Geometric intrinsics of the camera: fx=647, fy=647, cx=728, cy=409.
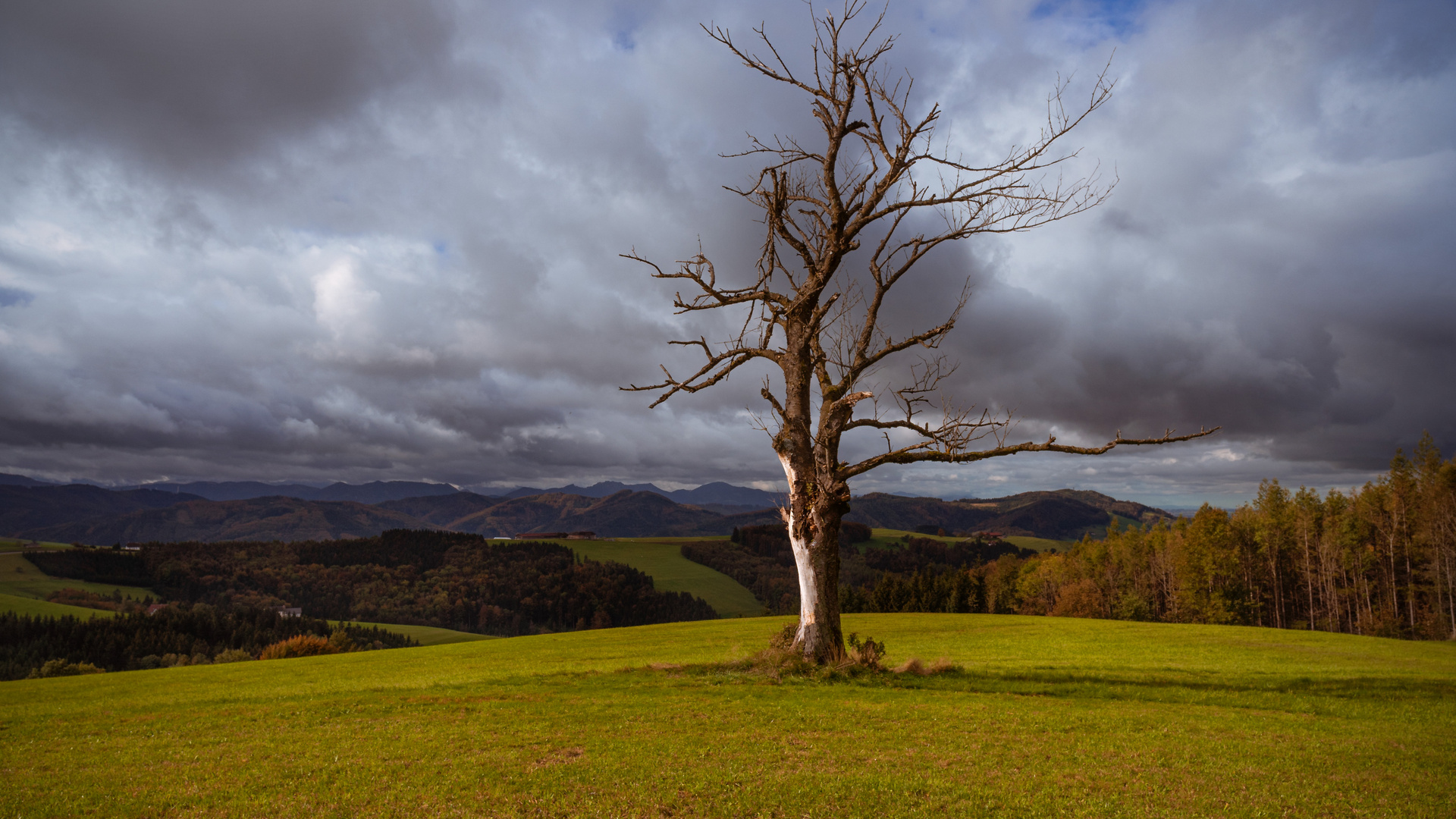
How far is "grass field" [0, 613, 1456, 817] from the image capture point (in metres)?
6.84

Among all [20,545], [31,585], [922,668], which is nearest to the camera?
[922,668]

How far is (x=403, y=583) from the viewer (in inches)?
6629

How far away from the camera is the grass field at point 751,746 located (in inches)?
269

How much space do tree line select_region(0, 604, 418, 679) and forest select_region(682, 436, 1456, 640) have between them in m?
84.0

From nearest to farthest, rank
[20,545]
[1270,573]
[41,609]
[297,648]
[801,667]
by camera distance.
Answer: [801,667] < [297,648] < [1270,573] < [41,609] < [20,545]

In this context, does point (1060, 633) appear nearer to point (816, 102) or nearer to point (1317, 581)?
point (816, 102)

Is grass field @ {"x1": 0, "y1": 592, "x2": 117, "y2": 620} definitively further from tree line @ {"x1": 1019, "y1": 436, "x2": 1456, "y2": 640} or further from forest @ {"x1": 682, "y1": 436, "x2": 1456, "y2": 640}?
tree line @ {"x1": 1019, "y1": 436, "x2": 1456, "y2": 640}

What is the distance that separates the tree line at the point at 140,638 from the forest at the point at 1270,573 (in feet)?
276

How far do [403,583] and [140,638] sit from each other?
8327 centimetres

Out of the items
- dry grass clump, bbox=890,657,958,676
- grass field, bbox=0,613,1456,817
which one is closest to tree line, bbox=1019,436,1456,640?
grass field, bbox=0,613,1456,817

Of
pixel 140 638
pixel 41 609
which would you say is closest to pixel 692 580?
pixel 140 638

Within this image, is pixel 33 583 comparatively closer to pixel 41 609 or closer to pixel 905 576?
pixel 41 609

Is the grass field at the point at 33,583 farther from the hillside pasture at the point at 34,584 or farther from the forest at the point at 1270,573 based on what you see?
the forest at the point at 1270,573

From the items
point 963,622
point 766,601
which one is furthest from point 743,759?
point 766,601
